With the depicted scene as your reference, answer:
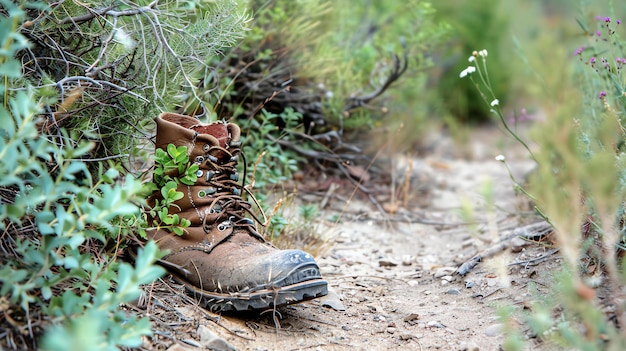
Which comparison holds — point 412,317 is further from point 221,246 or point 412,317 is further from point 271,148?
point 271,148

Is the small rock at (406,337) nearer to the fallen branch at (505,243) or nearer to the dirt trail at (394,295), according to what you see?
the dirt trail at (394,295)

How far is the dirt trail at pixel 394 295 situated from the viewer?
5.68ft

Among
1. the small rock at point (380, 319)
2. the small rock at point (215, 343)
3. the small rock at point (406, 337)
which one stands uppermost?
the small rock at point (215, 343)

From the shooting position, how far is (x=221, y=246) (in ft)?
6.16

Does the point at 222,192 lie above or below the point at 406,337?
above

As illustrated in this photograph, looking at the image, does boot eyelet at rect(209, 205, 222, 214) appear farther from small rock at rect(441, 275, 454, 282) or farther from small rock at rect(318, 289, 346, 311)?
small rock at rect(441, 275, 454, 282)

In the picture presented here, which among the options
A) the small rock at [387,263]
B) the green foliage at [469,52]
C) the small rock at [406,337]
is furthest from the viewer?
the green foliage at [469,52]

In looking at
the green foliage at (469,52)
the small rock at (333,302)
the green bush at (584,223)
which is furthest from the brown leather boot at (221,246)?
the green foliage at (469,52)

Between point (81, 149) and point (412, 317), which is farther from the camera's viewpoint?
point (412, 317)

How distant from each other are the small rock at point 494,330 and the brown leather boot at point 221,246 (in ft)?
1.67

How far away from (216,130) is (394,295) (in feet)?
3.06

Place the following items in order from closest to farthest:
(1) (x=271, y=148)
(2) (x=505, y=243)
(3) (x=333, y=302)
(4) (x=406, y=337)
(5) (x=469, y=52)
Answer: (4) (x=406, y=337) → (3) (x=333, y=302) → (2) (x=505, y=243) → (1) (x=271, y=148) → (5) (x=469, y=52)

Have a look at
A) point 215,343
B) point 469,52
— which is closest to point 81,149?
point 215,343

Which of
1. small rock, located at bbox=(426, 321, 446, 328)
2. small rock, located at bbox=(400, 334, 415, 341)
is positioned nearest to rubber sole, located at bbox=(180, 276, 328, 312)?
small rock, located at bbox=(400, 334, 415, 341)
